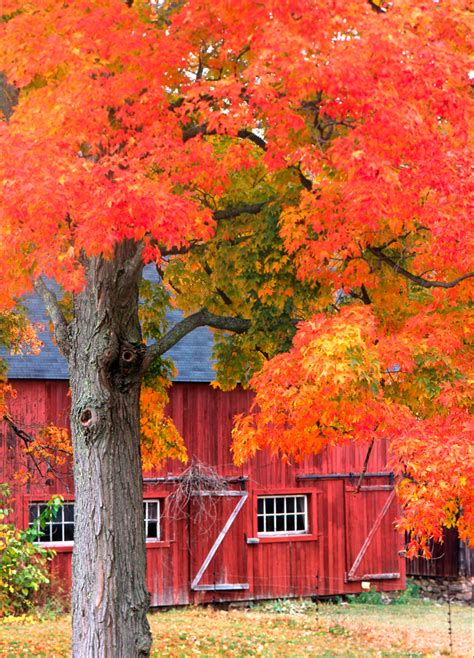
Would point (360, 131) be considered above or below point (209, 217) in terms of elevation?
above

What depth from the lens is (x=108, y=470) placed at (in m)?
10.3

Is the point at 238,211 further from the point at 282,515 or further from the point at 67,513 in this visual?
the point at 282,515

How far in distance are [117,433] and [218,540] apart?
10136 mm

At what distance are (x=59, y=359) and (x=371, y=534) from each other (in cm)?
833

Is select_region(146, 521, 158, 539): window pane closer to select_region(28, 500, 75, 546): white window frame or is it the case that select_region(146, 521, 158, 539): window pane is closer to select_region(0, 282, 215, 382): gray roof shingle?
select_region(28, 500, 75, 546): white window frame

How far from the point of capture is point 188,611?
19.0m

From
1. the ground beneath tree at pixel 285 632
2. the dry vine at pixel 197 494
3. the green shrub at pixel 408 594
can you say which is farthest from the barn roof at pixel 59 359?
the green shrub at pixel 408 594

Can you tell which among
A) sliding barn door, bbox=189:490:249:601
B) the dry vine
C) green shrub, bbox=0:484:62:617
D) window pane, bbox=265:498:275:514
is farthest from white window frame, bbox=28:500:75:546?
window pane, bbox=265:498:275:514

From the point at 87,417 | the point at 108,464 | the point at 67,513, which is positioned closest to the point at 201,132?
the point at 87,417

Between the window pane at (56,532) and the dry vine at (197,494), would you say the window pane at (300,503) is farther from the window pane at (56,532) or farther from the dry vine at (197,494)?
the window pane at (56,532)

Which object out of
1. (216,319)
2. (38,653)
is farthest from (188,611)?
(216,319)

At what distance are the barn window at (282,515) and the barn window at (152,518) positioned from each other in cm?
245

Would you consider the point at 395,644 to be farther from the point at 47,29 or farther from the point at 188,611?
the point at 47,29

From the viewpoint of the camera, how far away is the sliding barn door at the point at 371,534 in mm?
21641
